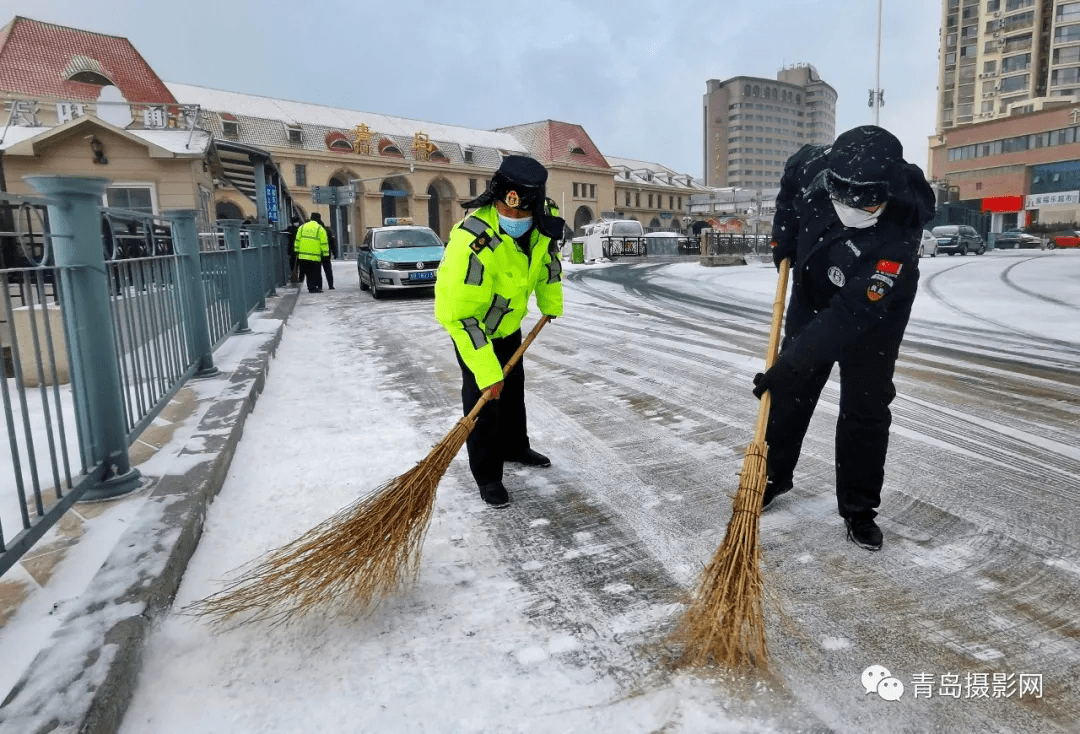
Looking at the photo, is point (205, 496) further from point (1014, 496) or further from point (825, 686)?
point (1014, 496)

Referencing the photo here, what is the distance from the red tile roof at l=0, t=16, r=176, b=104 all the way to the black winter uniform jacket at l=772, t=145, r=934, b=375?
31.2 metres

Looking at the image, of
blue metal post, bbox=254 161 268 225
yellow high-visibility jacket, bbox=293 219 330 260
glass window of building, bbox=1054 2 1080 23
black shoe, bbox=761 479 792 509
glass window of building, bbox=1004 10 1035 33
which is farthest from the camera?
glass window of building, bbox=1004 10 1035 33

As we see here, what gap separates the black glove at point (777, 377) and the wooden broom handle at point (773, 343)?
30 millimetres

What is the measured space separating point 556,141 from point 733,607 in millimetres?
59264

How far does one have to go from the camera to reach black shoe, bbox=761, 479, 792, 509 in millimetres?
3215

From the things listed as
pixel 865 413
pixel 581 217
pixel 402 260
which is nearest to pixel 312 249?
pixel 402 260

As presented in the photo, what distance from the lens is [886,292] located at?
8.15ft

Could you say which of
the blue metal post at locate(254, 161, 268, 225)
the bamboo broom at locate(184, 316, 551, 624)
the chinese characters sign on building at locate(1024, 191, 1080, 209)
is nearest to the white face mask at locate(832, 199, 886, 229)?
the bamboo broom at locate(184, 316, 551, 624)

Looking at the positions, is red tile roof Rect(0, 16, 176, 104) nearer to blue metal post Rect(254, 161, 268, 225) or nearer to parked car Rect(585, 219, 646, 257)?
blue metal post Rect(254, 161, 268, 225)

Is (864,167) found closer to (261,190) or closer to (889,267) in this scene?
(889,267)

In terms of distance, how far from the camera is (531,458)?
12.7 ft

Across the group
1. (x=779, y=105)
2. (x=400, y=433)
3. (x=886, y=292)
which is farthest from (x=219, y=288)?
(x=779, y=105)

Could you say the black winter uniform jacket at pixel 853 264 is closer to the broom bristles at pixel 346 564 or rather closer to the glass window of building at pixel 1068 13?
the broom bristles at pixel 346 564

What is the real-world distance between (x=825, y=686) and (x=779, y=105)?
17741 centimetres
